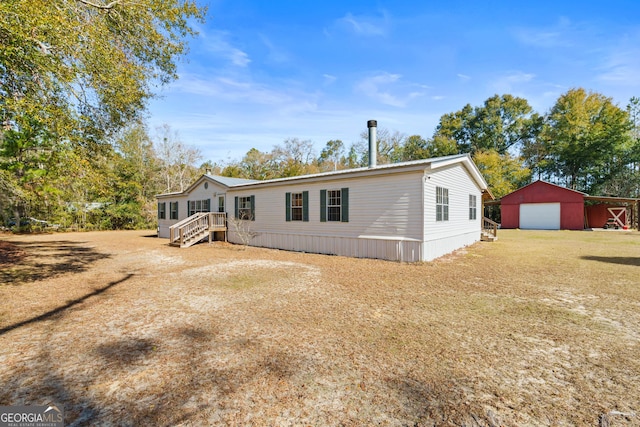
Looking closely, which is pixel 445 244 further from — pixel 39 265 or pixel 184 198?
pixel 184 198

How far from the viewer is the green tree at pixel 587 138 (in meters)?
30.0

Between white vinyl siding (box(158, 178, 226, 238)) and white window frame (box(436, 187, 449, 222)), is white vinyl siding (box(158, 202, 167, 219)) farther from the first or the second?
white window frame (box(436, 187, 449, 222))

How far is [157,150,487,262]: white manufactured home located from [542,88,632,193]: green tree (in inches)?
991

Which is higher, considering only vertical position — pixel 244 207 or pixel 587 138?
pixel 587 138

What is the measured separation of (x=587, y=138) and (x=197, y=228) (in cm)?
3975

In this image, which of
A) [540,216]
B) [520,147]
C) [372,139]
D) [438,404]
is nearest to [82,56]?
[438,404]

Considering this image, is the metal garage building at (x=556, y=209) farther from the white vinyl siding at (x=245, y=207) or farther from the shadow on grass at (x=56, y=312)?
the shadow on grass at (x=56, y=312)

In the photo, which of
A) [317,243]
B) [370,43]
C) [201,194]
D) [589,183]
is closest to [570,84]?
[589,183]

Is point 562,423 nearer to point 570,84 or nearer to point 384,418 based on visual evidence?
point 384,418

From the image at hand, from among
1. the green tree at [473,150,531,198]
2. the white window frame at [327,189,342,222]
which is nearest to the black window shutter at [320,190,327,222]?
the white window frame at [327,189,342,222]

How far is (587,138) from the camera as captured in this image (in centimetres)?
3152

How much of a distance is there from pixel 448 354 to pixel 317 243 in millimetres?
8949

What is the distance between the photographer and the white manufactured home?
389 inches

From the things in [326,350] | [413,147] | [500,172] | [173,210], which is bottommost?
[326,350]
